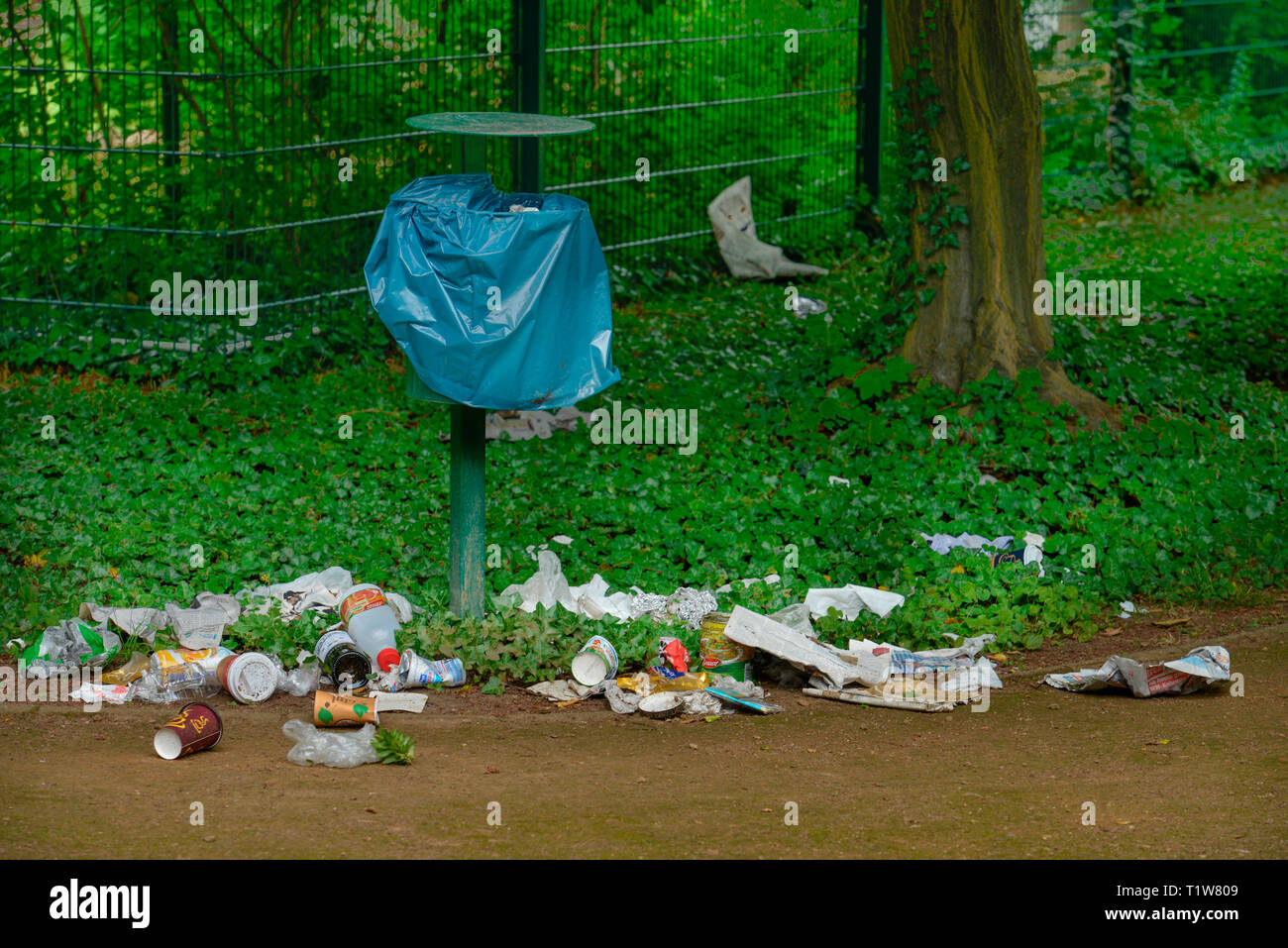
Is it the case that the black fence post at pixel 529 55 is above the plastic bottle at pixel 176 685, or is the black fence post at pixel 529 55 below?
above

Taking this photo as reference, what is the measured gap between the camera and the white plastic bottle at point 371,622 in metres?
5.32

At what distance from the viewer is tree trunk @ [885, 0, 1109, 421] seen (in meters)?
8.11

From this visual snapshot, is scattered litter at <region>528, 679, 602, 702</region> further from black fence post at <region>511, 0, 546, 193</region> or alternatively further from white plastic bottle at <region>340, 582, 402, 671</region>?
black fence post at <region>511, 0, 546, 193</region>

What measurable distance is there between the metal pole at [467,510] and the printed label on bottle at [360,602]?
0.34 metres

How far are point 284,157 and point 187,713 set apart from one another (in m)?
5.43

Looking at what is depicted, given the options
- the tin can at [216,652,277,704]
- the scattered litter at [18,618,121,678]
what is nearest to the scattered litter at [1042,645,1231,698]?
the tin can at [216,652,277,704]

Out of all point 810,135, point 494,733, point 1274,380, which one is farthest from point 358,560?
point 810,135

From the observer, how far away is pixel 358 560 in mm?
6270

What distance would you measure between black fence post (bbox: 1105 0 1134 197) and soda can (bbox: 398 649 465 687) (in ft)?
40.3

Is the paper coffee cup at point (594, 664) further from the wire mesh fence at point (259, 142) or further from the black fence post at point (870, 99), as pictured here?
the black fence post at point (870, 99)

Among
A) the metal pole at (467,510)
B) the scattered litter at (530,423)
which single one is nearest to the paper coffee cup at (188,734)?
the metal pole at (467,510)

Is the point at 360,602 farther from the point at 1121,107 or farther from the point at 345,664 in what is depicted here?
the point at 1121,107

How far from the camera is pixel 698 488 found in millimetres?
7164

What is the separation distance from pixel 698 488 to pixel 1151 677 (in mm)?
2439
